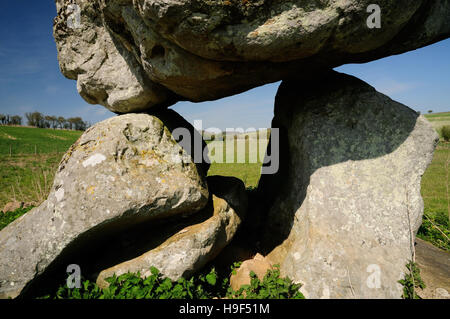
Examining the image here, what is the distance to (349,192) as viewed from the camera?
405cm

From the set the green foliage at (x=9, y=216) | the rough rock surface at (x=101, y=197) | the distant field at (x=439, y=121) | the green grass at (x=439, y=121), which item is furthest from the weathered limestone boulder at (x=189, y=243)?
the distant field at (x=439, y=121)

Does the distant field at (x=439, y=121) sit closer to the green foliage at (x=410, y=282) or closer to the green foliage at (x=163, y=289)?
the green foliage at (x=410, y=282)

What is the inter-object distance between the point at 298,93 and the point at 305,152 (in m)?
1.43

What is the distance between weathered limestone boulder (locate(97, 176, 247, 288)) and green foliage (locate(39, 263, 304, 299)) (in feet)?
0.38

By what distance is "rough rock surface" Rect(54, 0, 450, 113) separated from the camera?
301 centimetres

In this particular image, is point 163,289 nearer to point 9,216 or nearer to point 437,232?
point 9,216

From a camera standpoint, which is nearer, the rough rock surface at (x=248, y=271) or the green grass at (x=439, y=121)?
the rough rock surface at (x=248, y=271)

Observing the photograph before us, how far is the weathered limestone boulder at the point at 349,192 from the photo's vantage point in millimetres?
3545

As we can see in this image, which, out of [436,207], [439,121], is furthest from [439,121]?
[436,207]

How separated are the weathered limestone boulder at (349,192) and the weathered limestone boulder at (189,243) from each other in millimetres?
1085

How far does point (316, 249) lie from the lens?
12.3 feet

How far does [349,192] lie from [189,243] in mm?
2622

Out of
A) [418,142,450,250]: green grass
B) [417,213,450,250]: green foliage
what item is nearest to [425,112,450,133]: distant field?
[418,142,450,250]: green grass
